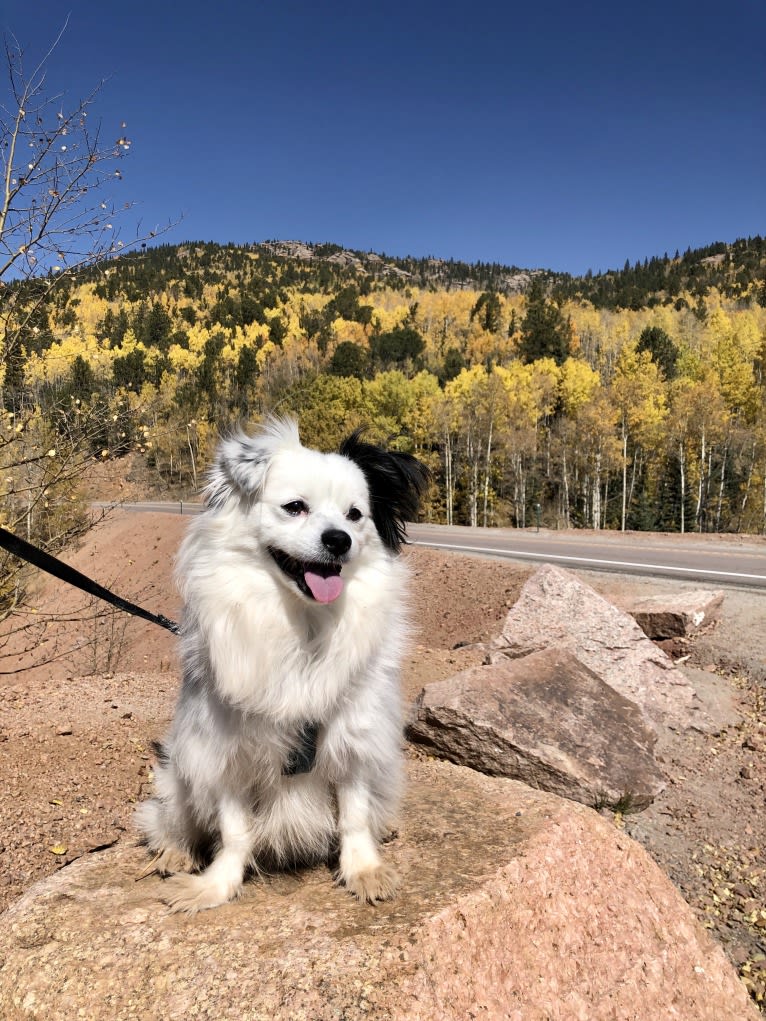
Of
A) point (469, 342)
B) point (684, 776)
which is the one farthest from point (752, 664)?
point (469, 342)

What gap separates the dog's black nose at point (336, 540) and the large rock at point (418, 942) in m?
1.24

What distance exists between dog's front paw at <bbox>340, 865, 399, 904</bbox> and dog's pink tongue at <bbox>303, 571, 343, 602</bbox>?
40.4 inches

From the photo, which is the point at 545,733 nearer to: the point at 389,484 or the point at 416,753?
the point at 416,753

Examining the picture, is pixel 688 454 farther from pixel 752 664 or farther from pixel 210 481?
pixel 210 481

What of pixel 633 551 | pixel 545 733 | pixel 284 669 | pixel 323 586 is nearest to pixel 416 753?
pixel 545 733

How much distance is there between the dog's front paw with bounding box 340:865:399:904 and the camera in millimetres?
2334

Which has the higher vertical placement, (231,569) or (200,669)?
(231,569)

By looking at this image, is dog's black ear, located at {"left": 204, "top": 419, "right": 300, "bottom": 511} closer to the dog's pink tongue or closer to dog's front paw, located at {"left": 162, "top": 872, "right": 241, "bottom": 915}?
the dog's pink tongue

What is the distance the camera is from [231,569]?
7.93 feet

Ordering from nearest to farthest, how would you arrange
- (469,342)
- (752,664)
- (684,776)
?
1. (684,776)
2. (752,664)
3. (469,342)

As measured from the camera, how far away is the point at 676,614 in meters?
8.59

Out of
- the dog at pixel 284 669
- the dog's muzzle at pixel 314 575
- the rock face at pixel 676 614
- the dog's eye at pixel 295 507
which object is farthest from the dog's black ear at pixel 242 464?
the rock face at pixel 676 614

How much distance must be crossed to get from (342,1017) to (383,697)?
101 centimetres

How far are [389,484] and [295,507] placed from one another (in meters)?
0.46
